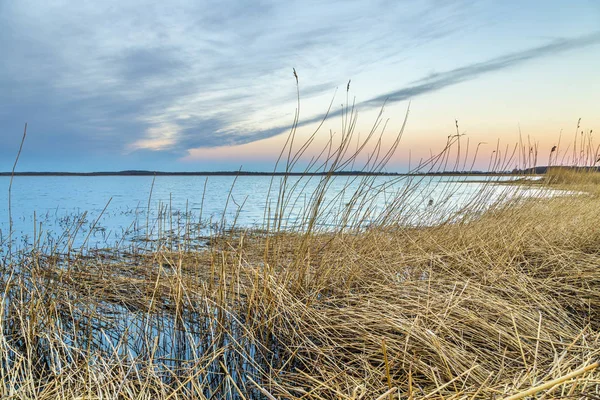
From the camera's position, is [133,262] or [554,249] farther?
[133,262]

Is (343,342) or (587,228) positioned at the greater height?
(587,228)

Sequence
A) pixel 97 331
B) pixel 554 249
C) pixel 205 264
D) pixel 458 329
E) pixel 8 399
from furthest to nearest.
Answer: pixel 205 264 < pixel 554 249 < pixel 97 331 < pixel 458 329 < pixel 8 399

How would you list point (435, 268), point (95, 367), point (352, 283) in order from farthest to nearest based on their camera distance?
point (435, 268)
point (352, 283)
point (95, 367)

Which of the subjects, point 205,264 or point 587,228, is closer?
point 587,228

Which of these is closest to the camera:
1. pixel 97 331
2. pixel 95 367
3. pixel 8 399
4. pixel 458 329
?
pixel 8 399

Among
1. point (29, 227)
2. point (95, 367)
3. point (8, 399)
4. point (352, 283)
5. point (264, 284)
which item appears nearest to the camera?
point (8, 399)

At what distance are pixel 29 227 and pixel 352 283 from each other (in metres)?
9.05

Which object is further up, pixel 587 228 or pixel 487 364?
pixel 587 228

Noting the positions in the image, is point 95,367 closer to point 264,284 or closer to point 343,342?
point 264,284

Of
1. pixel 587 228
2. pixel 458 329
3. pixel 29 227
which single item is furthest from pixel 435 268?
pixel 29 227

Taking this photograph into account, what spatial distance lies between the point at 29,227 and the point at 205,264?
6649mm

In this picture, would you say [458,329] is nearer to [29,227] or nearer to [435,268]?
[435,268]

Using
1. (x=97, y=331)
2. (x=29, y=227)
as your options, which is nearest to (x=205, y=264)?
(x=97, y=331)

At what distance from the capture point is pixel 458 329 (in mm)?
2221
